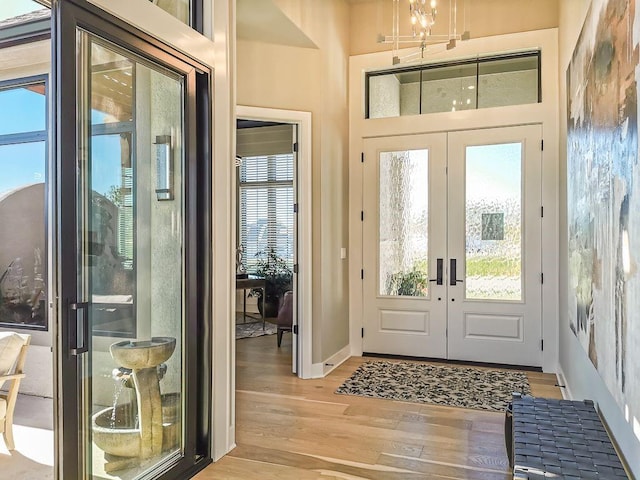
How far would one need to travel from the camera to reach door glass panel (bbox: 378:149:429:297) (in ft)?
17.3

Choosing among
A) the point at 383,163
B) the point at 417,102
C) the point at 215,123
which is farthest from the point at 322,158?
the point at 215,123

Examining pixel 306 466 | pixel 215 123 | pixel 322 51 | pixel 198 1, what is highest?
pixel 322 51

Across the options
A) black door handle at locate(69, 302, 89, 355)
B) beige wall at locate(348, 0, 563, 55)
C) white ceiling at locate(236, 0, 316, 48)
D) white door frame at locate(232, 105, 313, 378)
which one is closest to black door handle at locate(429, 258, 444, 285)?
white door frame at locate(232, 105, 313, 378)

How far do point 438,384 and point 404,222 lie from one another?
1788 millimetres

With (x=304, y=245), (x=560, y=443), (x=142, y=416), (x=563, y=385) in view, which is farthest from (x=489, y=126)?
(x=142, y=416)

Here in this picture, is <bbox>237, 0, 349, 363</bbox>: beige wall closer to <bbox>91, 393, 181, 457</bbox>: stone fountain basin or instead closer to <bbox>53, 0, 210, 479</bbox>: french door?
<bbox>53, 0, 210, 479</bbox>: french door

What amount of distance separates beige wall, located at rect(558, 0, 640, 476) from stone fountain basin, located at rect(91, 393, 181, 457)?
7.14ft

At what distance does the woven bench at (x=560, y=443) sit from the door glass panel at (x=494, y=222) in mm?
2329

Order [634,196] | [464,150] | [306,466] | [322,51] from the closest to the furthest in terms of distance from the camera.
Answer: [634,196] < [306,466] < [322,51] < [464,150]

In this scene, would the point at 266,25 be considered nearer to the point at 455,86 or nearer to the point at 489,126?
the point at 455,86

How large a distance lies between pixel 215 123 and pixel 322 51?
2.22 meters

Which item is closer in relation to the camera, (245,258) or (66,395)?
(66,395)

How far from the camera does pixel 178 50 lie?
2.62 meters

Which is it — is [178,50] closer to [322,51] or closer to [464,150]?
[322,51]
